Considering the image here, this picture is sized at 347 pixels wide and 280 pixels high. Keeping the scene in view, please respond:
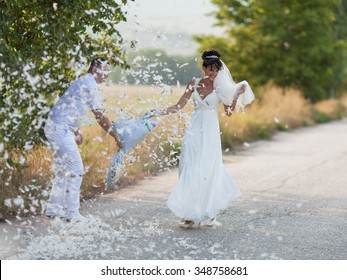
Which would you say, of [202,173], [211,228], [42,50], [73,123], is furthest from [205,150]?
[42,50]

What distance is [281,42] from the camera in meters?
40.1

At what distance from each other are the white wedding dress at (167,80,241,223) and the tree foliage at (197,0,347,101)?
29135 mm

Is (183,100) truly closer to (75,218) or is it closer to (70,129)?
(70,129)

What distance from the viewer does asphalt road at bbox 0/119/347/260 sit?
8250 millimetres

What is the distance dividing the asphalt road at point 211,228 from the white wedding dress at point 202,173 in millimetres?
258

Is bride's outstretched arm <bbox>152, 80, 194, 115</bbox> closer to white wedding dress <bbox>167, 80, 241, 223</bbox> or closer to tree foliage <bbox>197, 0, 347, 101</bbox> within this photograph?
white wedding dress <bbox>167, 80, 241, 223</bbox>

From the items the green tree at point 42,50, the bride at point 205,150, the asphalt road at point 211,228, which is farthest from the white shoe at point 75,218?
the green tree at point 42,50

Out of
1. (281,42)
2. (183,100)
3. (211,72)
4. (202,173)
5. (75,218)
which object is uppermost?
(281,42)

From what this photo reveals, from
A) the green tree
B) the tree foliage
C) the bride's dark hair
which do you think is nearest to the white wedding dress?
the bride's dark hair

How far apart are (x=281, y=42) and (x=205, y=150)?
3095cm

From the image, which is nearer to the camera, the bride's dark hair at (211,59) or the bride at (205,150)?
the bride at (205,150)

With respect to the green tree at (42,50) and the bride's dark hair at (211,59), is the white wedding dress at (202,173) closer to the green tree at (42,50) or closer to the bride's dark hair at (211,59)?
the bride's dark hair at (211,59)

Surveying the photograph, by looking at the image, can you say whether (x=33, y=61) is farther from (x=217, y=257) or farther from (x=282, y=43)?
(x=282, y=43)

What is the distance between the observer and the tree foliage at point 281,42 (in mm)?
38906
